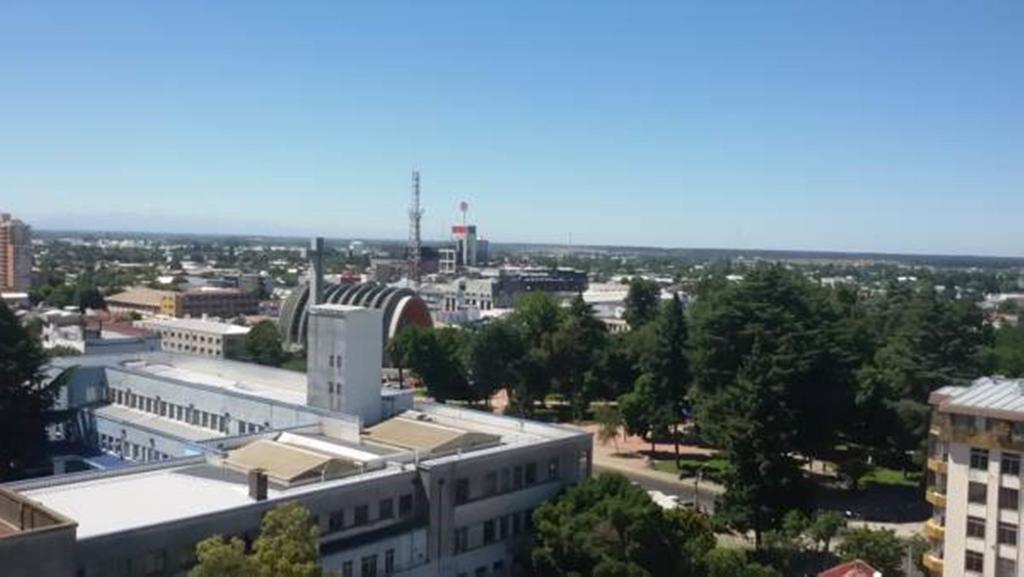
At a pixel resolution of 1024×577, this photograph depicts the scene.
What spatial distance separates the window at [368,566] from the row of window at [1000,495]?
49.5 feet

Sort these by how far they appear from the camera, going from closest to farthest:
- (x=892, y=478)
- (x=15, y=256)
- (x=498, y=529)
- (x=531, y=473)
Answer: (x=498, y=529) → (x=531, y=473) → (x=892, y=478) → (x=15, y=256)

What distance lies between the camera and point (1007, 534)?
24672mm

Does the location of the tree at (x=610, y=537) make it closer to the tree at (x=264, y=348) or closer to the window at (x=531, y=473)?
the window at (x=531, y=473)

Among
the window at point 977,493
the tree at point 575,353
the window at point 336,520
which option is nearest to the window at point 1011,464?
the window at point 977,493

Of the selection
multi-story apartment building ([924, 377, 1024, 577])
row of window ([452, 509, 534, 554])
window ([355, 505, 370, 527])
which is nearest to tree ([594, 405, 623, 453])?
row of window ([452, 509, 534, 554])

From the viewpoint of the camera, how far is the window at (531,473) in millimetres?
29406

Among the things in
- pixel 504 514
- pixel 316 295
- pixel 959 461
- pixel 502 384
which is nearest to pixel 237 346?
pixel 316 295

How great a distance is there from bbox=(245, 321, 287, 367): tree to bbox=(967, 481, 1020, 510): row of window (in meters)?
49.1

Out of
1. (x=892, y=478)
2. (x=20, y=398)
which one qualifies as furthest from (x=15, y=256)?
(x=892, y=478)

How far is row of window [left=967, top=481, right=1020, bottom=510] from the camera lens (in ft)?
80.5

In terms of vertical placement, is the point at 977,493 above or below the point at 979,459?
below

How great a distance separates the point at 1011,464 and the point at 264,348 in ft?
172

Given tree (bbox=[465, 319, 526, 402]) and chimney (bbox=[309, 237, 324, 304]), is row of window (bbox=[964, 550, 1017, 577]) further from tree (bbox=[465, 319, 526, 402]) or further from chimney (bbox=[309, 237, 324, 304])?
chimney (bbox=[309, 237, 324, 304])

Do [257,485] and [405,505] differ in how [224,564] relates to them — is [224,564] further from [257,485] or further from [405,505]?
[405,505]
